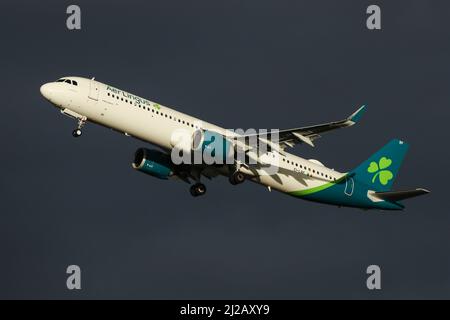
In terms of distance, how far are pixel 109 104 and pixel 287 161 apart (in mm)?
13742

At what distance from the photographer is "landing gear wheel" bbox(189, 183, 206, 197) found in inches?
3029

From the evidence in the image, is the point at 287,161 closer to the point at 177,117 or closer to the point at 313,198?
the point at 313,198

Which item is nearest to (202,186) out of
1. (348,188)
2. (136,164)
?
(136,164)

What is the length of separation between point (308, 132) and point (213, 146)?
6.32 meters

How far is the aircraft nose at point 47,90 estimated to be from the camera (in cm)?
6844

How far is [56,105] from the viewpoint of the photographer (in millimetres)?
68625

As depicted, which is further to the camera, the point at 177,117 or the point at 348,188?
the point at 348,188

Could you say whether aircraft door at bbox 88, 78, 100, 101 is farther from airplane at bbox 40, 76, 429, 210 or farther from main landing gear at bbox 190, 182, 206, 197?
main landing gear at bbox 190, 182, 206, 197

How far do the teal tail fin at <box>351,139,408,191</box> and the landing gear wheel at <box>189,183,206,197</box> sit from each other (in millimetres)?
11042

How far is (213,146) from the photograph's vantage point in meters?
70.8

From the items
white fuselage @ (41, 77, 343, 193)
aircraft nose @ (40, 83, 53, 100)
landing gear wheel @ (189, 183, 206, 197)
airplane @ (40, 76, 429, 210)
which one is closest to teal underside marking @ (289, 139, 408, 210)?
airplane @ (40, 76, 429, 210)

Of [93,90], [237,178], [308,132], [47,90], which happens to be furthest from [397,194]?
[47,90]

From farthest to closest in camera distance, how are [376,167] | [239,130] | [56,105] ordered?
[376,167] < [239,130] < [56,105]

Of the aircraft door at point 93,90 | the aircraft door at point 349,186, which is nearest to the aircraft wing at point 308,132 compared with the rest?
the aircraft door at point 349,186
